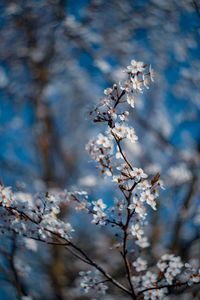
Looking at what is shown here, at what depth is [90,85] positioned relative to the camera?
6848mm

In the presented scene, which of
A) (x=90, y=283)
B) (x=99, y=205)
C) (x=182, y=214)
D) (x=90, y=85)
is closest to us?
(x=99, y=205)

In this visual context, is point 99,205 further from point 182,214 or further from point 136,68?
point 182,214

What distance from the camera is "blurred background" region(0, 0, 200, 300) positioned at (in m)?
4.04

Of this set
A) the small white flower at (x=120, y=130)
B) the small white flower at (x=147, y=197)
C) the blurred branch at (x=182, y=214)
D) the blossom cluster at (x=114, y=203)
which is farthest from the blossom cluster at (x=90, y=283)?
the blurred branch at (x=182, y=214)

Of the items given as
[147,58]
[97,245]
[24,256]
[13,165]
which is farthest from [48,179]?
[147,58]

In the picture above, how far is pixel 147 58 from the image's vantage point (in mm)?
4914

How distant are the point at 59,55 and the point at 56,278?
3.63 metres

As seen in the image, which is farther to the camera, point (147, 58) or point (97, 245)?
point (97, 245)

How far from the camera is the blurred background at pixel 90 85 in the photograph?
404 centimetres

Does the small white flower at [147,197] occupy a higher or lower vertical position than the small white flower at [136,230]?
higher

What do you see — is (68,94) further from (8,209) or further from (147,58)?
(8,209)

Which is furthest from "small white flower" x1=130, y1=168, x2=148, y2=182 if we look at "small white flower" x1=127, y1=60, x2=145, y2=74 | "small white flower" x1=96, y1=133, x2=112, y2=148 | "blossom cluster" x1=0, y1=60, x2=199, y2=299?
"small white flower" x1=127, y1=60, x2=145, y2=74

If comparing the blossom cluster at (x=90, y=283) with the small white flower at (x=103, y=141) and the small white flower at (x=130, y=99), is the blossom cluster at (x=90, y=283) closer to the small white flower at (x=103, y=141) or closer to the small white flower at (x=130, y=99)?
the small white flower at (x=103, y=141)

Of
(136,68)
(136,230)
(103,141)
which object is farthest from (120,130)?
(136,230)
